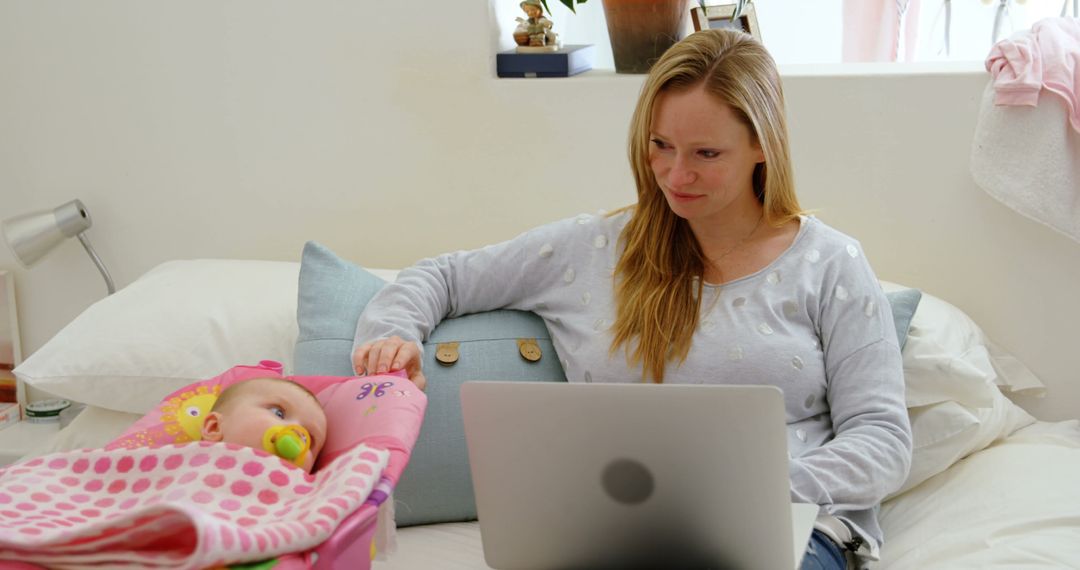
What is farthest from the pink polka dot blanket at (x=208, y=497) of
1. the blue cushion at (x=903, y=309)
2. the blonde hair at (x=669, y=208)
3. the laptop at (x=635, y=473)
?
the blue cushion at (x=903, y=309)

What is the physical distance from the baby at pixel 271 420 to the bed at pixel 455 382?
0.33 meters

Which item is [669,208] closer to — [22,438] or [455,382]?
[455,382]

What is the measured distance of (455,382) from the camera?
1.68 meters

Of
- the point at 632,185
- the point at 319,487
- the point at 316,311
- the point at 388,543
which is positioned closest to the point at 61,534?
the point at 319,487

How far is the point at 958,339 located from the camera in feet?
5.94

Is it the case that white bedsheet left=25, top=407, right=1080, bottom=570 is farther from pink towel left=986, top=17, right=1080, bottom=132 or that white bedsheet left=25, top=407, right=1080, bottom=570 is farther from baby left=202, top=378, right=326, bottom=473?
pink towel left=986, top=17, right=1080, bottom=132

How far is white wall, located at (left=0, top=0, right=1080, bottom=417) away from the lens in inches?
78.7

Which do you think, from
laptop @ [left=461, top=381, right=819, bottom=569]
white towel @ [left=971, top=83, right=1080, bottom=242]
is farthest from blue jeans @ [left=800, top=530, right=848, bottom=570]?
white towel @ [left=971, top=83, right=1080, bottom=242]

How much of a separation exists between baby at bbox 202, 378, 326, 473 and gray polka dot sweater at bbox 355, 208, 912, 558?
320 mm

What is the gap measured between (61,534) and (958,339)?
1.35m

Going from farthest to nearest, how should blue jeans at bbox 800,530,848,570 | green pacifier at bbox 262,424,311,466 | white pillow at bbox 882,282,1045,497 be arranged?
white pillow at bbox 882,282,1045,497 → blue jeans at bbox 800,530,848,570 → green pacifier at bbox 262,424,311,466

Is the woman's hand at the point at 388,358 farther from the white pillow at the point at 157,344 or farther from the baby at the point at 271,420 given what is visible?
the white pillow at the point at 157,344

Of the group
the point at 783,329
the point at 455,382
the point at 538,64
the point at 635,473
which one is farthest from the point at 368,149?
the point at 635,473

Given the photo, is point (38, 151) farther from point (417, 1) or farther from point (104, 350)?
point (417, 1)
